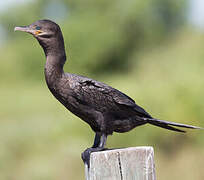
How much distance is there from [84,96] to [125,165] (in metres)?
0.81

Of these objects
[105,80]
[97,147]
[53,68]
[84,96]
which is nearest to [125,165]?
[97,147]

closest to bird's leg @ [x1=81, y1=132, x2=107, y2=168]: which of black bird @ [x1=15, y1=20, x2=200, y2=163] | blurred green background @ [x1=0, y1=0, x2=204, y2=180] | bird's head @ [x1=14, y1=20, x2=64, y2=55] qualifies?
black bird @ [x1=15, y1=20, x2=200, y2=163]

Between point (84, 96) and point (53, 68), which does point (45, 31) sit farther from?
point (84, 96)

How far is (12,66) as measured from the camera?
2023 cm

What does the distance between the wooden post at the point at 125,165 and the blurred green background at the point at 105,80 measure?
17.2 feet

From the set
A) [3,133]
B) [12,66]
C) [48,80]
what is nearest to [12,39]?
[12,66]

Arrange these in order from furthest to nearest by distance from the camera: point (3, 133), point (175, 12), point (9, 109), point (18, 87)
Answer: point (175, 12), point (18, 87), point (9, 109), point (3, 133)

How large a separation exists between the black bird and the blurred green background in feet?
15.5

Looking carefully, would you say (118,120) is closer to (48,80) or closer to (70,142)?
(48,80)

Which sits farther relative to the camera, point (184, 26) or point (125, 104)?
point (184, 26)

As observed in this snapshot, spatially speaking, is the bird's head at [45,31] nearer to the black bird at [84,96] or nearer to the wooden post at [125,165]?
the black bird at [84,96]

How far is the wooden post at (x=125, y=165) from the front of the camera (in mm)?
3320

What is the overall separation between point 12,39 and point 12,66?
2092 mm

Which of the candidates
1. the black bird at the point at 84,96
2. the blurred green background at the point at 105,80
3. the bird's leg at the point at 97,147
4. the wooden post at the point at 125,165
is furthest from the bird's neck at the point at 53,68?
the blurred green background at the point at 105,80
